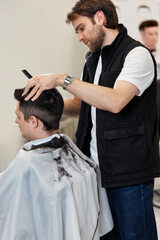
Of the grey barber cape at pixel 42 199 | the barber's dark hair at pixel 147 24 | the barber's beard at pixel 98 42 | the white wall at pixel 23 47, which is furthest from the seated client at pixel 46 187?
the barber's dark hair at pixel 147 24

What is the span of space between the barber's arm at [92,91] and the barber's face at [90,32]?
364mm

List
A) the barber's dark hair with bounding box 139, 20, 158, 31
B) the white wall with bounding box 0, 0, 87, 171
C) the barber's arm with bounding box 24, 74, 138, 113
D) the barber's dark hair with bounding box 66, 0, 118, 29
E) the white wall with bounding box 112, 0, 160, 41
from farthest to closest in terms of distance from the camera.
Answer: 1. the barber's dark hair with bounding box 139, 20, 158, 31
2. the white wall with bounding box 112, 0, 160, 41
3. the white wall with bounding box 0, 0, 87, 171
4. the barber's dark hair with bounding box 66, 0, 118, 29
5. the barber's arm with bounding box 24, 74, 138, 113

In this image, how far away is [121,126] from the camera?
165cm

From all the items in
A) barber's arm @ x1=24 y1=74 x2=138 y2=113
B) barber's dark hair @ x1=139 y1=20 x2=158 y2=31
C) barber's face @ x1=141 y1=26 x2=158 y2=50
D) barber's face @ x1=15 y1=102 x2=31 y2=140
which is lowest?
barber's face @ x1=15 y1=102 x2=31 y2=140

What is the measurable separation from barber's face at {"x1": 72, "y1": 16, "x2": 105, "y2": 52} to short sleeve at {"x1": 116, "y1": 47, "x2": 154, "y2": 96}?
0.73 feet

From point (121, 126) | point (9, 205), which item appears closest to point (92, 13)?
point (121, 126)

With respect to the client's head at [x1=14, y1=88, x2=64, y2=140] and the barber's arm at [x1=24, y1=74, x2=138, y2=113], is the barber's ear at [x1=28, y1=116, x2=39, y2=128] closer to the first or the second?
the client's head at [x1=14, y1=88, x2=64, y2=140]

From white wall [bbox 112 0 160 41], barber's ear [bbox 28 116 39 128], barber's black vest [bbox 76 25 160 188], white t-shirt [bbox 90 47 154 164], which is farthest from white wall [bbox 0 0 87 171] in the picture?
white t-shirt [bbox 90 47 154 164]

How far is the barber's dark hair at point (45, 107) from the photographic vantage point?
5.40 feet

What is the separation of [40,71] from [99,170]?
162cm

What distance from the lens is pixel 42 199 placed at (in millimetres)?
1498

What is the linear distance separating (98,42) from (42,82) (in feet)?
1.50

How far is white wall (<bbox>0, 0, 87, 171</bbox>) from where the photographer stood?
2.70m

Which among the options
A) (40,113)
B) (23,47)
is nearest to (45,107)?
(40,113)
